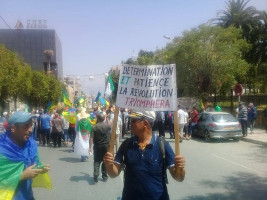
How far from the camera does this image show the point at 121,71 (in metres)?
Answer: 3.94

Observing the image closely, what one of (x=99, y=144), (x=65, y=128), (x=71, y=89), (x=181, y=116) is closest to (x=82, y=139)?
(x=99, y=144)

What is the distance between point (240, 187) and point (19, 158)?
5973mm

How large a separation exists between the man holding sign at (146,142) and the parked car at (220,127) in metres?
13.5

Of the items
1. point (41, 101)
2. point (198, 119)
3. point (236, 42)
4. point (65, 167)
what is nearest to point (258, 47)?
point (236, 42)

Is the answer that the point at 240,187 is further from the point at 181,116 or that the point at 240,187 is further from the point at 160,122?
the point at 160,122

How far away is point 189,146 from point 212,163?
4391 millimetres

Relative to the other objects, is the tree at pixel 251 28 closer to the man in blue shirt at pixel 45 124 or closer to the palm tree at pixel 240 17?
the palm tree at pixel 240 17

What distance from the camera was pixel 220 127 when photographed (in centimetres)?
1670

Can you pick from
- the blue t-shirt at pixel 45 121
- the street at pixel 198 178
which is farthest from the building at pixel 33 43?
the street at pixel 198 178

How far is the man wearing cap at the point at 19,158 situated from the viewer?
332 centimetres

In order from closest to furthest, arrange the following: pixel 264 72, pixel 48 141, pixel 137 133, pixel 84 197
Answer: pixel 137 133, pixel 84 197, pixel 48 141, pixel 264 72

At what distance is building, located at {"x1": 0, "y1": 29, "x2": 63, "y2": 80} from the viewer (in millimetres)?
110125

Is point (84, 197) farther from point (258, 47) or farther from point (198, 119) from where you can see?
point (258, 47)

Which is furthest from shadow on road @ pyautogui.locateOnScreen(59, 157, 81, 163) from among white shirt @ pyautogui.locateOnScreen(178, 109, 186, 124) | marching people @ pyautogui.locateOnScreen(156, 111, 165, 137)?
marching people @ pyautogui.locateOnScreen(156, 111, 165, 137)
